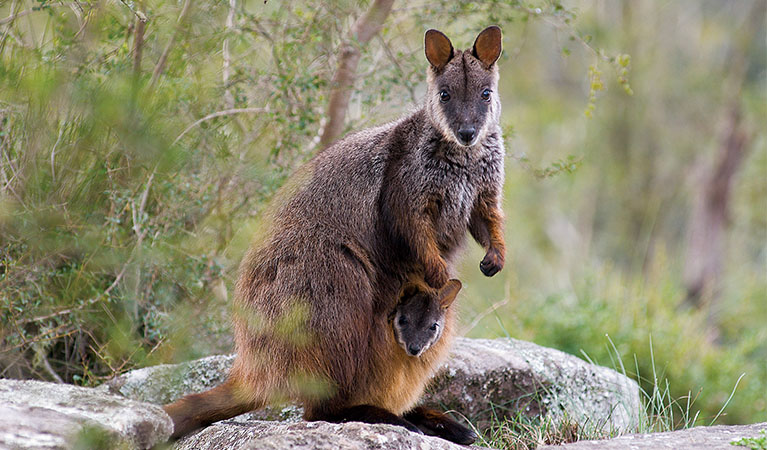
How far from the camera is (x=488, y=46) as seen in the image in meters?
4.44

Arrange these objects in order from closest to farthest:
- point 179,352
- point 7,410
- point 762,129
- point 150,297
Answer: point 7,410 → point 179,352 → point 150,297 → point 762,129

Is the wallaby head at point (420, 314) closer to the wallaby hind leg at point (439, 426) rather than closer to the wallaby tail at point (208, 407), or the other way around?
the wallaby hind leg at point (439, 426)

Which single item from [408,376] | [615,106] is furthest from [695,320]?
[615,106]

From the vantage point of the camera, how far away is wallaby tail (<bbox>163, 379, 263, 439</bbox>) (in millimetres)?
4242

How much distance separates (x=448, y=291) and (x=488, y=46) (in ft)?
4.24

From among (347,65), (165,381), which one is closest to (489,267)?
(165,381)

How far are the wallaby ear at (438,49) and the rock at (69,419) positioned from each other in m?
2.21

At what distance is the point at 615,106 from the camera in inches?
741

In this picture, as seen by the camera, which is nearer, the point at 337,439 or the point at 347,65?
the point at 337,439

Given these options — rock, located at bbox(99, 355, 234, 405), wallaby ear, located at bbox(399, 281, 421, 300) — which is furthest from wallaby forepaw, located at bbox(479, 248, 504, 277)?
rock, located at bbox(99, 355, 234, 405)

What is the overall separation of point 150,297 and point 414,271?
1737 mm

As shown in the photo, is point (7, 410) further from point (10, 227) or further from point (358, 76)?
Result: point (358, 76)

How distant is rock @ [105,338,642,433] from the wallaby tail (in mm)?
590

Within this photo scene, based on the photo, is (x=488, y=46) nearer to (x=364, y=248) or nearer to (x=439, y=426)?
(x=364, y=248)
